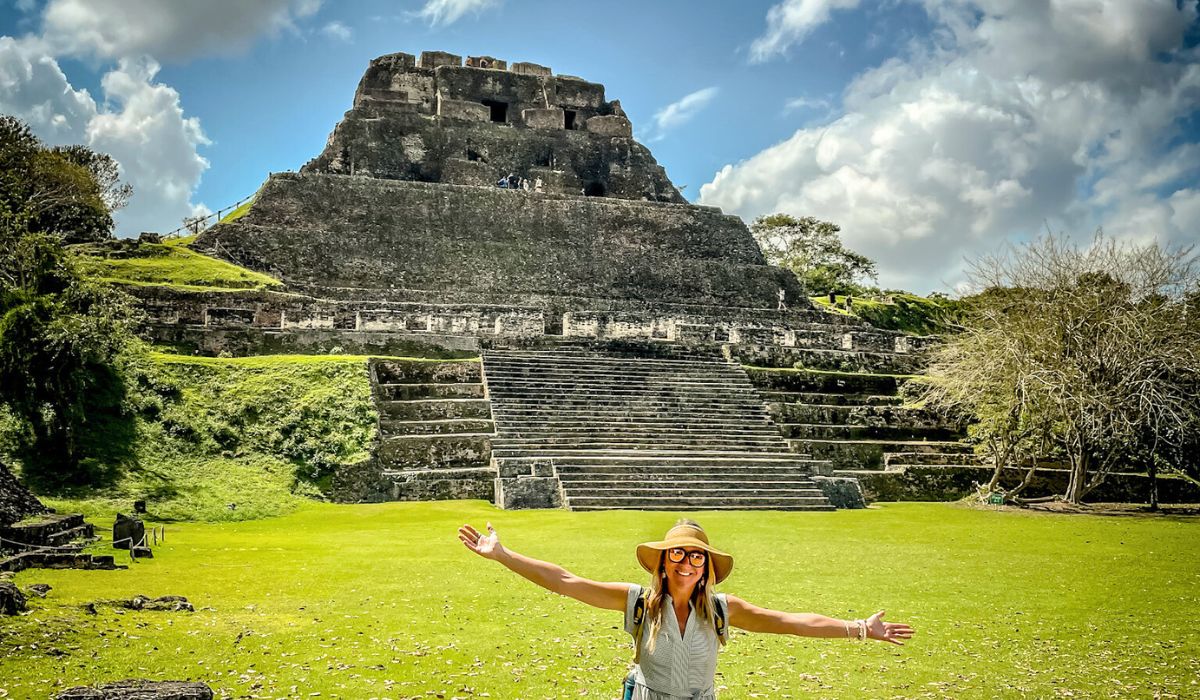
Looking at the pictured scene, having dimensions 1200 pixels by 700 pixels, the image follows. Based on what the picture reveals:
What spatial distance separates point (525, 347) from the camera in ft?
64.5

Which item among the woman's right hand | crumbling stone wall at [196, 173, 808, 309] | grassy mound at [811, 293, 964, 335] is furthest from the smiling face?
grassy mound at [811, 293, 964, 335]

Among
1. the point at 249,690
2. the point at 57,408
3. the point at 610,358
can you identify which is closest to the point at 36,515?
the point at 57,408

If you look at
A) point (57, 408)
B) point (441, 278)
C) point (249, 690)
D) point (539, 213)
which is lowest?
point (249, 690)

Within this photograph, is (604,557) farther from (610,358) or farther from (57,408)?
(610,358)

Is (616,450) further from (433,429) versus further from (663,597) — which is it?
(663,597)

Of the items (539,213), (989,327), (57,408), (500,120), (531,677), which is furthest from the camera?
(500,120)

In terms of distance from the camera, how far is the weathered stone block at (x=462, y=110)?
112ft

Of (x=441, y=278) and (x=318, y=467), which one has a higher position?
(x=441, y=278)

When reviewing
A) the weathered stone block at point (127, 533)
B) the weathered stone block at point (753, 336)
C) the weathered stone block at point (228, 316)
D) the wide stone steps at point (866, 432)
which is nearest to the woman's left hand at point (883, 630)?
the weathered stone block at point (127, 533)

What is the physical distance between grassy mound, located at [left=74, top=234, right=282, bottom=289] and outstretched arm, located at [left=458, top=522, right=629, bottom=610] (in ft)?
66.0

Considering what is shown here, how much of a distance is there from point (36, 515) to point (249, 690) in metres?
6.20

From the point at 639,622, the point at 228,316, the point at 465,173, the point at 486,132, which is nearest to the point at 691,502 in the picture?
the point at 228,316

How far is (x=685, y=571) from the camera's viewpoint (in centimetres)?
333

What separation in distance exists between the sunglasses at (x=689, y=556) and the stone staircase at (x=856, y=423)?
45.5ft
